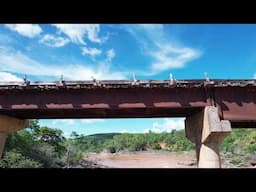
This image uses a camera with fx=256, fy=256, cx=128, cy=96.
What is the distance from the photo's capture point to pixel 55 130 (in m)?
49.2

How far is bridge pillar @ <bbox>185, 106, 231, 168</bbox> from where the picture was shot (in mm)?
15297

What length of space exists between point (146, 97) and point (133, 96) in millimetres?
833

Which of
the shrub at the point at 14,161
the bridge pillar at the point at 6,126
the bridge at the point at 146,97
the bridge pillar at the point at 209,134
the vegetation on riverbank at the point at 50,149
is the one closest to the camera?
the bridge pillar at the point at 209,134

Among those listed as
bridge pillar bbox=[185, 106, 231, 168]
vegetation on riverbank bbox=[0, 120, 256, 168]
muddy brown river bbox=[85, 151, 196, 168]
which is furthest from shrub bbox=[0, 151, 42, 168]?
muddy brown river bbox=[85, 151, 196, 168]

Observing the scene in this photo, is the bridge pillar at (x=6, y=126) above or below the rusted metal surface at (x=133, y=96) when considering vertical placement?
Result: below

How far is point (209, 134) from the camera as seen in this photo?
15359 mm

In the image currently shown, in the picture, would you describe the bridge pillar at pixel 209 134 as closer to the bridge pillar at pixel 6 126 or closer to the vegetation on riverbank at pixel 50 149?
the bridge pillar at pixel 6 126

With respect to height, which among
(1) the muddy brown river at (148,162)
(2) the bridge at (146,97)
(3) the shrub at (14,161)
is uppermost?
(2) the bridge at (146,97)

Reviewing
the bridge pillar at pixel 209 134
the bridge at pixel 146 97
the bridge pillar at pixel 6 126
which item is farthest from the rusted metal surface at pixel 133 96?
the bridge pillar at pixel 6 126

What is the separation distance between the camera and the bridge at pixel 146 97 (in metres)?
16.2

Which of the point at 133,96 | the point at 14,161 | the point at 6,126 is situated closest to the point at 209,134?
the point at 133,96
